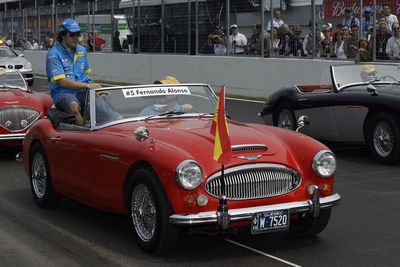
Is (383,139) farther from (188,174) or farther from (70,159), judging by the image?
(188,174)

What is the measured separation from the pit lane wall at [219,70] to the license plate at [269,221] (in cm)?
1043

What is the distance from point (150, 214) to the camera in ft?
17.2

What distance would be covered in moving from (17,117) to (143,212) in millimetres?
5484

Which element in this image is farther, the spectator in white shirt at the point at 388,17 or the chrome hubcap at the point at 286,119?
the spectator in white shirt at the point at 388,17

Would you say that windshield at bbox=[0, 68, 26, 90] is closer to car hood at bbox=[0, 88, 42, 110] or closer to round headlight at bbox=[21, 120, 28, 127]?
car hood at bbox=[0, 88, 42, 110]

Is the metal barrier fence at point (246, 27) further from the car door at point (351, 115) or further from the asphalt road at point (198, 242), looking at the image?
the asphalt road at point (198, 242)

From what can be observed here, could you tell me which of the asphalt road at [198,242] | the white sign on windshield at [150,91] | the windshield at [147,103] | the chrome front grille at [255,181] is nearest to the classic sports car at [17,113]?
the asphalt road at [198,242]

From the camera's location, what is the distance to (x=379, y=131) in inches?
372

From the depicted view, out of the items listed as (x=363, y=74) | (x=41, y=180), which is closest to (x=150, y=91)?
(x=41, y=180)

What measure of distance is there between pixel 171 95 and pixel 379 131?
4.06 metres

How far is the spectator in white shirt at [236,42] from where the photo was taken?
21406mm

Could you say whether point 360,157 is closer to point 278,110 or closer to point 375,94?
point 375,94

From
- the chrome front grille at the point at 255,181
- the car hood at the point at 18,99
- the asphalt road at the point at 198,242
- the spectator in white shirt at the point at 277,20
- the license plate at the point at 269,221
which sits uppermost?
the spectator in white shirt at the point at 277,20

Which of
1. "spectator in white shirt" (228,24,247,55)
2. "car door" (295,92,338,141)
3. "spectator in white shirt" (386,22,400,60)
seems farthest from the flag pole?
"spectator in white shirt" (228,24,247,55)
